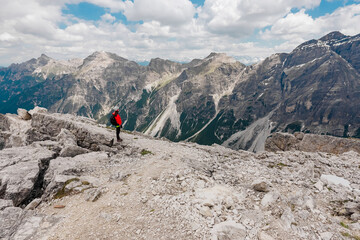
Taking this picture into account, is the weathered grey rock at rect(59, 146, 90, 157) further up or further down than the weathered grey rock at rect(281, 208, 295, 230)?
further down

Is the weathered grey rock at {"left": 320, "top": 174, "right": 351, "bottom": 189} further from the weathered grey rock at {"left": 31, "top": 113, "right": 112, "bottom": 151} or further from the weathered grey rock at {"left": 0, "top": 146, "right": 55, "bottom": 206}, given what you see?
the weathered grey rock at {"left": 31, "top": 113, "right": 112, "bottom": 151}

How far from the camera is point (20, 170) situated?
17.4m

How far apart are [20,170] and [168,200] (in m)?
15.3

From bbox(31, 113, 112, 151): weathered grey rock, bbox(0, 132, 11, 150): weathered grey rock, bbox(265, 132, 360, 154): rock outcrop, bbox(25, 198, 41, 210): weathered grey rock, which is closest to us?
bbox(25, 198, 41, 210): weathered grey rock

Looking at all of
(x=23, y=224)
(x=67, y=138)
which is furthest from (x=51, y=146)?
(x=23, y=224)

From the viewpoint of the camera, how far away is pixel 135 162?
2138 centimetres

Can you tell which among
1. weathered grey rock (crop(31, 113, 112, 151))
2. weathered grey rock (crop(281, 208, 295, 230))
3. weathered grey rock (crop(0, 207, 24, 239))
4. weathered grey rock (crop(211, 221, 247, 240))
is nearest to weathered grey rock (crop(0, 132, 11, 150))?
weathered grey rock (crop(31, 113, 112, 151))

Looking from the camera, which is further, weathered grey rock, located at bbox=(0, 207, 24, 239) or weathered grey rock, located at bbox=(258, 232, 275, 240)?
weathered grey rock, located at bbox=(0, 207, 24, 239)

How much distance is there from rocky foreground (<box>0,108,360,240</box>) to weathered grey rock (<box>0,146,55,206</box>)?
0.23 ft

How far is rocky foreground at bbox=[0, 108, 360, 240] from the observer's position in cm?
1021

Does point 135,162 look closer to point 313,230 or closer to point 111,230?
point 111,230

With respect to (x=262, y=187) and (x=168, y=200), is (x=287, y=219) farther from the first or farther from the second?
(x=168, y=200)

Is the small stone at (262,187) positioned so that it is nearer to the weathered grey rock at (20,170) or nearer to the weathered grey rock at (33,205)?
the weathered grey rock at (33,205)

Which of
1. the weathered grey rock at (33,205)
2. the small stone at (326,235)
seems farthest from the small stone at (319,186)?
the weathered grey rock at (33,205)
